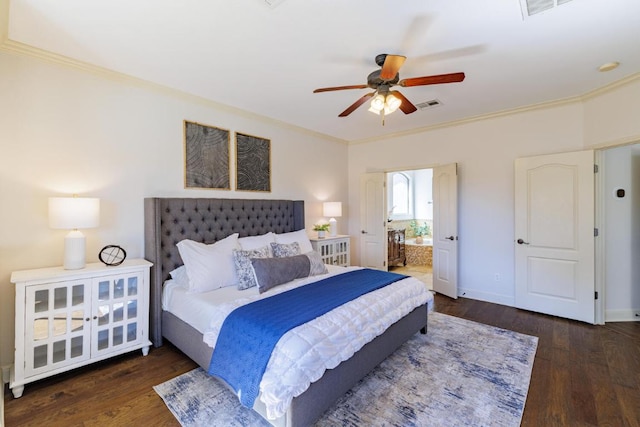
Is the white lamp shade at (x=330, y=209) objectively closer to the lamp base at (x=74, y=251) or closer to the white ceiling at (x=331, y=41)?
the white ceiling at (x=331, y=41)

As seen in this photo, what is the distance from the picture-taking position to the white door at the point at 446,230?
4301mm

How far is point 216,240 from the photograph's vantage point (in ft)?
11.1

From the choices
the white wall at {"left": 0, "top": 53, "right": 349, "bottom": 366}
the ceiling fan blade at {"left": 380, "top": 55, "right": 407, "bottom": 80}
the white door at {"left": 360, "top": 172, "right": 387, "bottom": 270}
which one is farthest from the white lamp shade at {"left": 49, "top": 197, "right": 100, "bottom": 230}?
the white door at {"left": 360, "top": 172, "right": 387, "bottom": 270}

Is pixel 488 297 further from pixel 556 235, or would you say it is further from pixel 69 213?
pixel 69 213

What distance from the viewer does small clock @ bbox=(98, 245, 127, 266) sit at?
2645 mm

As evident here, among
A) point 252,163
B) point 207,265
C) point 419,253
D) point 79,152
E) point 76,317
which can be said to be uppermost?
point 252,163

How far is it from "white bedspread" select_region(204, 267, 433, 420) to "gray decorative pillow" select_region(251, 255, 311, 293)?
0.11 metres

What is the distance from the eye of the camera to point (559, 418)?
186 centimetres

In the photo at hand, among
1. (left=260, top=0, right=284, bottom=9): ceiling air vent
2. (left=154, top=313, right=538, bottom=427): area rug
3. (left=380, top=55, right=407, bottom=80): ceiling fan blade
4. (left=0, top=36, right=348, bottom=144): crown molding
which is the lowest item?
(left=154, top=313, right=538, bottom=427): area rug

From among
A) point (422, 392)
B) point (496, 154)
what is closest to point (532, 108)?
point (496, 154)

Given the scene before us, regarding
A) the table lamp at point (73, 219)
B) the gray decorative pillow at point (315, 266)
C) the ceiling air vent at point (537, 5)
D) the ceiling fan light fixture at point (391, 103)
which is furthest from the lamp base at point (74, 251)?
the ceiling air vent at point (537, 5)

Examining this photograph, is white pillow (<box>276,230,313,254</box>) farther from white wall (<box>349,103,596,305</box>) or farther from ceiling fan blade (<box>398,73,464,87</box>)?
white wall (<box>349,103,596,305</box>)

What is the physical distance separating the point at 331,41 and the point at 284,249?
210cm

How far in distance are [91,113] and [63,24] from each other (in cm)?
80
